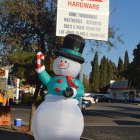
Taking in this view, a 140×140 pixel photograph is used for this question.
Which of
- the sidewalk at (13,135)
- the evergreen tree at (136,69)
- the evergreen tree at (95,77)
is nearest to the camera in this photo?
the sidewalk at (13,135)

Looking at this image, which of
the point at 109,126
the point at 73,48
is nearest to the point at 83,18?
the point at 73,48

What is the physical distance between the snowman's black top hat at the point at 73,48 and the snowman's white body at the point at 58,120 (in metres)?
0.64

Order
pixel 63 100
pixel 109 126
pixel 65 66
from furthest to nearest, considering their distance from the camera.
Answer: pixel 109 126 < pixel 65 66 < pixel 63 100

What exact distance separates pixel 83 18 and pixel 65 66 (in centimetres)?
135

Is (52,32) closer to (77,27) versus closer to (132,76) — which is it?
(77,27)

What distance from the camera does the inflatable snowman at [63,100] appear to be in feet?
21.7

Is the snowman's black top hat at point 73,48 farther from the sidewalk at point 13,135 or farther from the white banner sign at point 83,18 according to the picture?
the sidewalk at point 13,135

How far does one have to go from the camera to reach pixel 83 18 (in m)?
7.95

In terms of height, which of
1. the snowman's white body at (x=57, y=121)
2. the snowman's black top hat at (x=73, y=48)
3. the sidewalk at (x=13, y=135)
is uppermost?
the snowman's black top hat at (x=73, y=48)

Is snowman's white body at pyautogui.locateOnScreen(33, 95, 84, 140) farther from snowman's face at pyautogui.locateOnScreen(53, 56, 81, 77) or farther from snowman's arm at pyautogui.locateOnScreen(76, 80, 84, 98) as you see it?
snowman's face at pyautogui.locateOnScreen(53, 56, 81, 77)

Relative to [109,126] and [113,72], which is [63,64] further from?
[113,72]

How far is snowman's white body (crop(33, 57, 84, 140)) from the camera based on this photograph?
6609 mm

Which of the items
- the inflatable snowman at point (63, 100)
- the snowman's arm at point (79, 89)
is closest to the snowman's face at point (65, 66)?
the inflatable snowman at point (63, 100)

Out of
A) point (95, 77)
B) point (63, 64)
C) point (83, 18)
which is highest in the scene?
point (83, 18)
